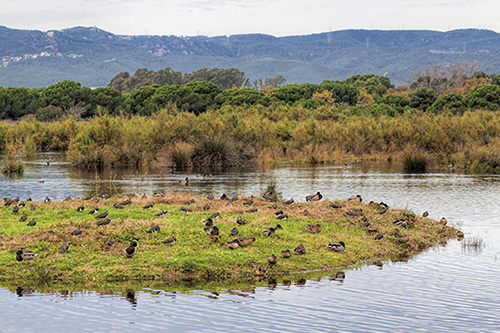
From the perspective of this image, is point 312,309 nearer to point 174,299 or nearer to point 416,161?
point 174,299

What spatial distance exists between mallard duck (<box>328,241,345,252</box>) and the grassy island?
0.11 metres

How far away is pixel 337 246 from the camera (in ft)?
49.9

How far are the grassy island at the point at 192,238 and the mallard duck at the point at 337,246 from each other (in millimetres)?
109

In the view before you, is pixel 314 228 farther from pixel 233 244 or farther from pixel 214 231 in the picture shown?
pixel 214 231

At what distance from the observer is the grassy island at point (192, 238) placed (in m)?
13.2

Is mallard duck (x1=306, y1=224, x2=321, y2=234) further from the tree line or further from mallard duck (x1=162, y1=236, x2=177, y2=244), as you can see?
the tree line

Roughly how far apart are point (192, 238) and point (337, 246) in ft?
12.0

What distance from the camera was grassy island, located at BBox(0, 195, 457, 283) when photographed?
13.2 meters

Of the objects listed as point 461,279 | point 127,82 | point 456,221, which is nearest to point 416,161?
point 456,221

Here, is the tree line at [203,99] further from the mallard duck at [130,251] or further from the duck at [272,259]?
the duck at [272,259]

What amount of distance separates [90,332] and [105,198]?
1195 cm

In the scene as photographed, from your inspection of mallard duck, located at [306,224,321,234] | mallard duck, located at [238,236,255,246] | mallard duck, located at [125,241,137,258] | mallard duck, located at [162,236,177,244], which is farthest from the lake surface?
mallard duck, located at [306,224,321,234]

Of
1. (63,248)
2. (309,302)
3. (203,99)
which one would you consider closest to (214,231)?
(63,248)

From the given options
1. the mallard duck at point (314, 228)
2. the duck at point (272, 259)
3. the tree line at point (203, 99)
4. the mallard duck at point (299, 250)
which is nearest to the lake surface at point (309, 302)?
the duck at point (272, 259)
